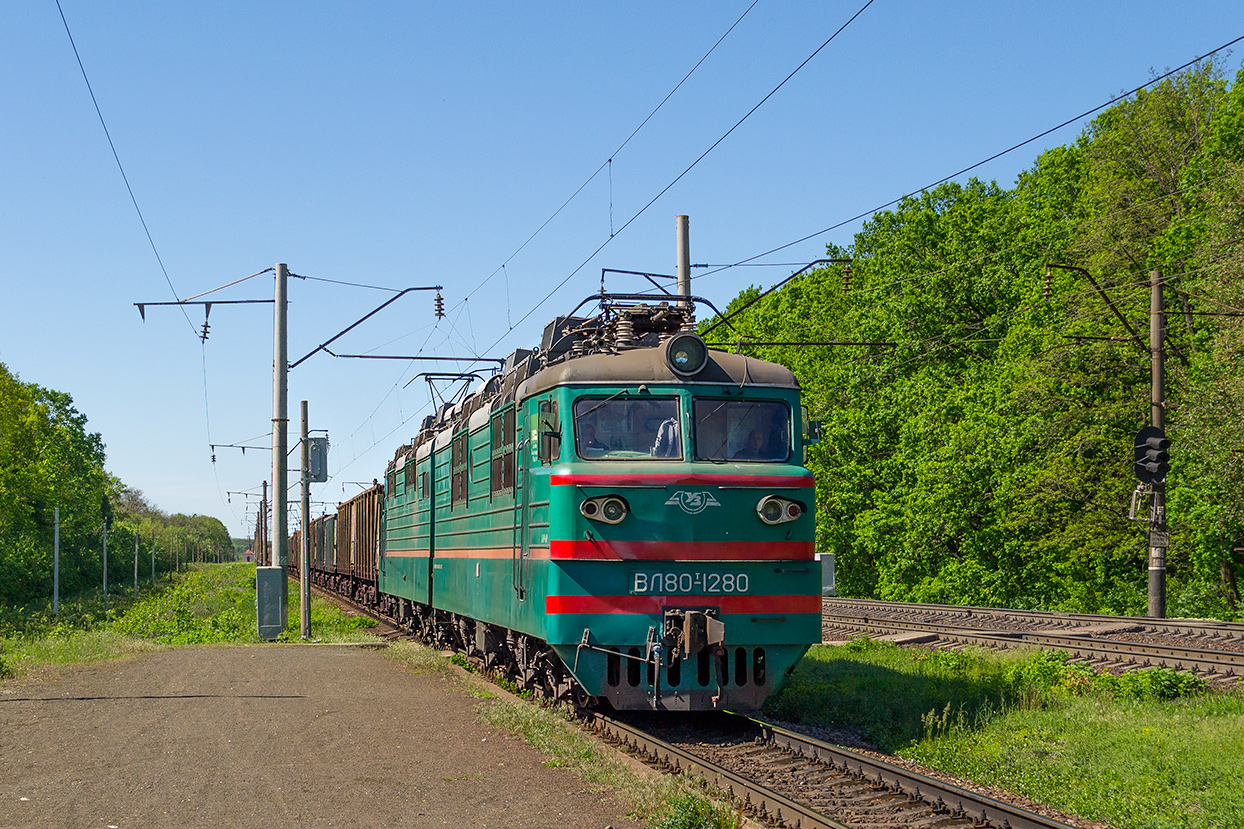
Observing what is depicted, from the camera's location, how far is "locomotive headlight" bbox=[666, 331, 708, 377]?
10.7 m

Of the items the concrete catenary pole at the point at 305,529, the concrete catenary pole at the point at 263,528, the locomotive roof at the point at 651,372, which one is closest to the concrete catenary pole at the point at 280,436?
the concrete catenary pole at the point at 305,529

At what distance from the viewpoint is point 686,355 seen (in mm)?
10742

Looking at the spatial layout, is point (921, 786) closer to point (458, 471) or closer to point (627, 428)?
point (627, 428)

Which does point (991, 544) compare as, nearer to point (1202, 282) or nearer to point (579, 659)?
point (1202, 282)

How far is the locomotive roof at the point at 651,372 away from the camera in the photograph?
1070 centimetres

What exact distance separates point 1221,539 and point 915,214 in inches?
632

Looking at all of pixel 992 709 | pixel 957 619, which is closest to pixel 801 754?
pixel 992 709

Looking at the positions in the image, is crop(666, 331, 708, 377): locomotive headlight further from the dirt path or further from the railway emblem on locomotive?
the dirt path

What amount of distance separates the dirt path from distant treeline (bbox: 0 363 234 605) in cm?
3496

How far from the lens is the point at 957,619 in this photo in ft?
78.7

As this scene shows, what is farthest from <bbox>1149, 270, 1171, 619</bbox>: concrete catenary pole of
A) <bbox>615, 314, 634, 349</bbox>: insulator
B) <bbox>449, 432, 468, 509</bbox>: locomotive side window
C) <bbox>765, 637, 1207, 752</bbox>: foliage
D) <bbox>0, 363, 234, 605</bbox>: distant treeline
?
<bbox>0, 363, 234, 605</bbox>: distant treeline

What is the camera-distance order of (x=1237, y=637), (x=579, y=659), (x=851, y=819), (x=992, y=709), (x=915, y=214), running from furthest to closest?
(x=915, y=214) < (x=1237, y=637) < (x=992, y=709) < (x=579, y=659) < (x=851, y=819)

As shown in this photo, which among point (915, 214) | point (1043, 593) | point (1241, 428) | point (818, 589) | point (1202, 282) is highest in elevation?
point (915, 214)

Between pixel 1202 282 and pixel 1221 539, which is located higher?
pixel 1202 282
